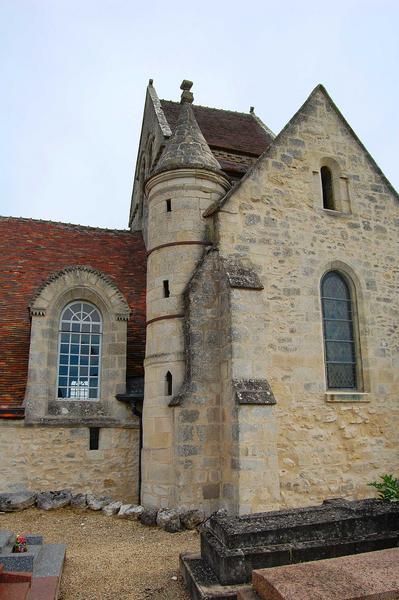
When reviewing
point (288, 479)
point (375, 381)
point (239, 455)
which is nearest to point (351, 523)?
point (239, 455)

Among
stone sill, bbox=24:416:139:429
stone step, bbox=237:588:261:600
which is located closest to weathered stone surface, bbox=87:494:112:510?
stone sill, bbox=24:416:139:429

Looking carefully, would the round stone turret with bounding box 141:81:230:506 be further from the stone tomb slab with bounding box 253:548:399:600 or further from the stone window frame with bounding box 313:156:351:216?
the stone tomb slab with bounding box 253:548:399:600

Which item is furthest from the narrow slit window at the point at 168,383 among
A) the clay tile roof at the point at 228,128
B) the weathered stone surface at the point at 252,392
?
the clay tile roof at the point at 228,128

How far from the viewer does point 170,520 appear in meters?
7.73

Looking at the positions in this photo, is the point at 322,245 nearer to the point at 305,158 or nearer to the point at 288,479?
the point at 305,158

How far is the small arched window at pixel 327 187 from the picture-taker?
10.8m

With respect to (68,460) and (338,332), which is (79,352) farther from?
(338,332)

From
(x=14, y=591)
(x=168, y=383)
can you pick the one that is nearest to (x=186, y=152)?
(x=168, y=383)

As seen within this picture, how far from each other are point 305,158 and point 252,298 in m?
3.72

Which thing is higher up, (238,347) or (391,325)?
(391,325)

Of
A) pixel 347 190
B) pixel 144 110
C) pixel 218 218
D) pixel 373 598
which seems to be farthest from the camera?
pixel 144 110

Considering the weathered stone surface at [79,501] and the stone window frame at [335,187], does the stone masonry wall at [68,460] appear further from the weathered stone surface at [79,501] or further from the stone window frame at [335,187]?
the stone window frame at [335,187]

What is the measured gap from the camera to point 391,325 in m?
10.5

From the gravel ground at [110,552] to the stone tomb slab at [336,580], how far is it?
1288 mm
